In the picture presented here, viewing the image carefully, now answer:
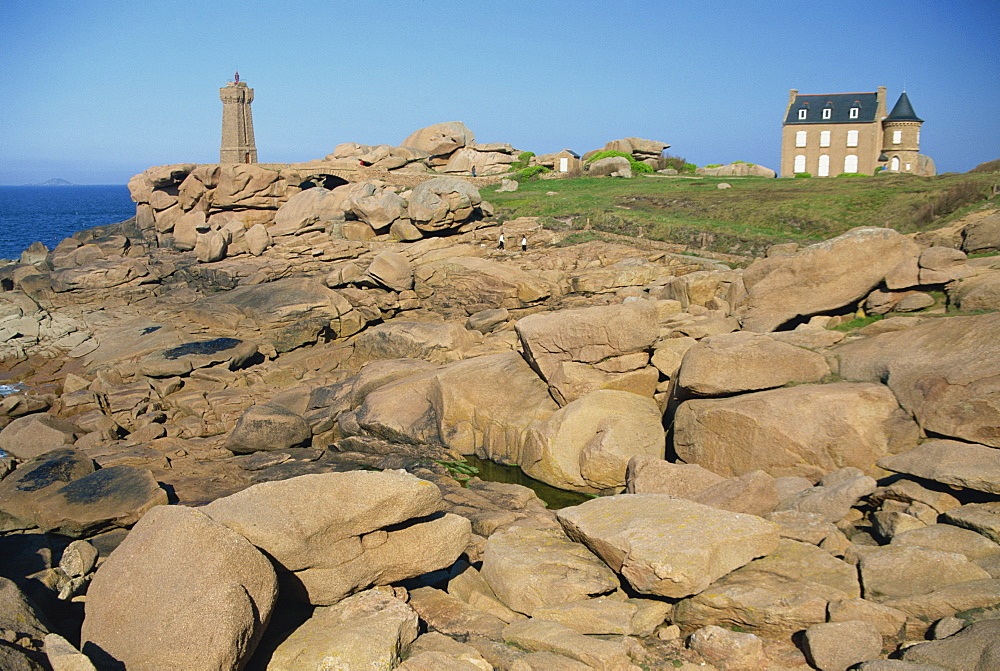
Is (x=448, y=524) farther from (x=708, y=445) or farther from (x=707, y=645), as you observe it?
(x=708, y=445)

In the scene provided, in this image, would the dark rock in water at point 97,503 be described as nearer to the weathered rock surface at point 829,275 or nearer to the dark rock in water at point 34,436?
the dark rock in water at point 34,436

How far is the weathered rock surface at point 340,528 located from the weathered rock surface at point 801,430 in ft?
18.9

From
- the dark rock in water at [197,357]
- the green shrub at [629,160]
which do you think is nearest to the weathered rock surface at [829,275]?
the dark rock in water at [197,357]

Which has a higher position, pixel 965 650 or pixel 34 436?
pixel 965 650

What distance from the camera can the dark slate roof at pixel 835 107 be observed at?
4969 cm

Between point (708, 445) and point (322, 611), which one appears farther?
point (708, 445)

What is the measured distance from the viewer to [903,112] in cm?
4934

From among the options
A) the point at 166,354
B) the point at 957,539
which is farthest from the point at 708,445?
the point at 166,354

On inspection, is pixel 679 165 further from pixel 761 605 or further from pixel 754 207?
pixel 761 605

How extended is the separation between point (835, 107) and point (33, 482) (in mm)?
52878

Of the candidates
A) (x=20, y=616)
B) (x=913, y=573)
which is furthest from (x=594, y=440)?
(x=20, y=616)

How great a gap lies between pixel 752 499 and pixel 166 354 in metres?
18.9

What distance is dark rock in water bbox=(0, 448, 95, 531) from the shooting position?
12.0m

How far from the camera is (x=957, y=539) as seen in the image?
736 centimetres
